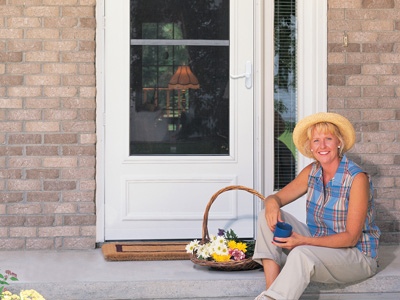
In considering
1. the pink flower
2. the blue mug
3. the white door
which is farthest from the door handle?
the blue mug

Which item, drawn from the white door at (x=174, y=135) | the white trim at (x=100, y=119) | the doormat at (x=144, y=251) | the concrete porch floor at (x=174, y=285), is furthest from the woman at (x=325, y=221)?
the white trim at (x=100, y=119)

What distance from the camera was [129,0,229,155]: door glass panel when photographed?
5.39 meters

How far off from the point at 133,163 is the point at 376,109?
1.66 meters

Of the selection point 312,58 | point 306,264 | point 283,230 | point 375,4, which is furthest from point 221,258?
point 375,4

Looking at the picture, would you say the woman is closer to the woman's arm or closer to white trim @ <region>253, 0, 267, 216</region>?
the woman's arm

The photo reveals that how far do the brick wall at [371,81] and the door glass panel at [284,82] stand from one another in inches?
11.0

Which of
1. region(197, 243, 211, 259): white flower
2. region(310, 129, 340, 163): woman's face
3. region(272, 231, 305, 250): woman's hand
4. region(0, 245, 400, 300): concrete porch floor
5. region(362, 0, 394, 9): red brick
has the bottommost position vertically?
region(0, 245, 400, 300): concrete porch floor

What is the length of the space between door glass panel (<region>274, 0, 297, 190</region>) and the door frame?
5 centimetres

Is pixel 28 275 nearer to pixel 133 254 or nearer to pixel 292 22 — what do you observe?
pixel 133 254

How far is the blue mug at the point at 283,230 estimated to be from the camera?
159 inches

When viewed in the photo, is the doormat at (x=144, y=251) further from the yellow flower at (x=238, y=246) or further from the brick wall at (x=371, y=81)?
the brick wall at (x=371, y=81)

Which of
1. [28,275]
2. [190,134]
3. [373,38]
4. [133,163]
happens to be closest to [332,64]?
[373,38]

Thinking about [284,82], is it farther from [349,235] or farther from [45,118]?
[349,235]

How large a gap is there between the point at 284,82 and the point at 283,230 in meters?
1.78
